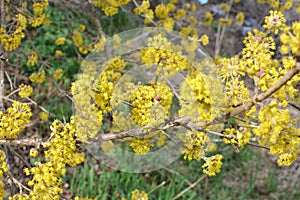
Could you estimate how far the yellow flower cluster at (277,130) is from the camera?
1.37 metres

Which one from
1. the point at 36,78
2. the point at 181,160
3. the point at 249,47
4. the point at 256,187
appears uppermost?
the point at 249,47

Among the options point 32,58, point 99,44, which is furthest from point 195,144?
point 32,58

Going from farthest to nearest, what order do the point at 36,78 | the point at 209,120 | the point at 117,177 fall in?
the point at 117,177 → the point at 36,78 → the point at 209,120

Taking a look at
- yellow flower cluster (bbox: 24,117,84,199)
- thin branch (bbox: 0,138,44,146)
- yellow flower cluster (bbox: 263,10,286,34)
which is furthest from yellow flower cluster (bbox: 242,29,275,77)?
thin branch (bbox: 0,138,44,146)

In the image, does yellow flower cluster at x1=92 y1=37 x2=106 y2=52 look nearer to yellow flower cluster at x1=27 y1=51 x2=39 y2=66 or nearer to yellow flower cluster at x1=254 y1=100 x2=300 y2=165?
yellow flower cluster at x1=27 y1=51 x2=39 y2=66

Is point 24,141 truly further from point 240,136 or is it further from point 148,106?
point 240,136

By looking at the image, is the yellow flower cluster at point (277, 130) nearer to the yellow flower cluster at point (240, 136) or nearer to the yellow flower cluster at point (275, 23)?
the yellow flower cluster at point (240, 136)

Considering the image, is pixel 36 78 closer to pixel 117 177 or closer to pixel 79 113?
pixel 117 177

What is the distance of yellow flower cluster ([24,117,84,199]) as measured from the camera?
169cm

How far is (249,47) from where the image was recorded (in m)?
1.65

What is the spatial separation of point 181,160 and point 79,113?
2.46 metres

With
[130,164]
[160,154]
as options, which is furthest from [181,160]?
[130,164]

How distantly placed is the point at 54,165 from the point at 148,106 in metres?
0.47

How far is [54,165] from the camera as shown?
5.77 ft
